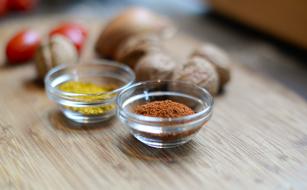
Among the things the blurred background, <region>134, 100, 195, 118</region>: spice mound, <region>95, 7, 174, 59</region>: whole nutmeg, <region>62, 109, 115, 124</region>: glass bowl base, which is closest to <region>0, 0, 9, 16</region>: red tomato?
the blurred background

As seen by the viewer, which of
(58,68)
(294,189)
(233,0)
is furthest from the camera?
(233,0)

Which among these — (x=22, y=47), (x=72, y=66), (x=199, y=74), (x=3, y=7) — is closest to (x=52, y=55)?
(x=72, y=66)

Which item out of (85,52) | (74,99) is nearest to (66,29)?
(85,52)

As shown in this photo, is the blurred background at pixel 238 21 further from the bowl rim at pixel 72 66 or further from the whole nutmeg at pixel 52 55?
the whole nutmeg at pixel 52 55

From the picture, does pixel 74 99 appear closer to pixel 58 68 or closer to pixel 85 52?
pixel 58 68

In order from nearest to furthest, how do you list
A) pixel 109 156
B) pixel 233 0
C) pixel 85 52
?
pixel 109 156 < pixel 85 52 < pixel 233 0

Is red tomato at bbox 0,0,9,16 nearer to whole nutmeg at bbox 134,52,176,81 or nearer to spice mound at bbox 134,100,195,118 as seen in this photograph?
whole nutmeg at bbox 134,52,176,81
